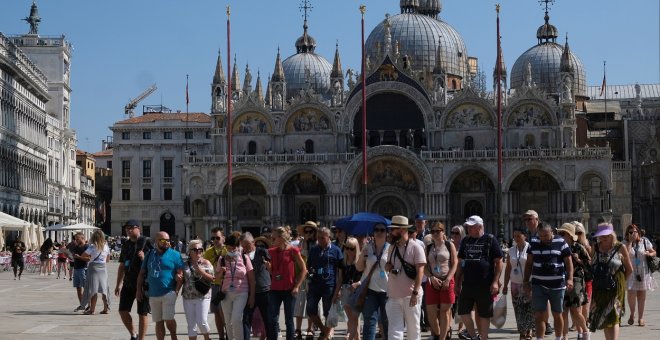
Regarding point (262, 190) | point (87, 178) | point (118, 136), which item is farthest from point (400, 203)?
point (87, 178)

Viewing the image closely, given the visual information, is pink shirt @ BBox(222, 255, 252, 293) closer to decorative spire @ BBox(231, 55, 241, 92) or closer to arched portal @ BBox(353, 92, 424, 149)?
arched portal @ BBox(353, 92, 424, 149)

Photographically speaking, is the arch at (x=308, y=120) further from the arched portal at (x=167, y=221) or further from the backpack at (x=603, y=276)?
the backpack at (x=603, y=276)

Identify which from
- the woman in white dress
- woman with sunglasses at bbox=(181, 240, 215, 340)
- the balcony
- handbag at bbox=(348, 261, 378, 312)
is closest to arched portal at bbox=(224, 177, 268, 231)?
the balcony

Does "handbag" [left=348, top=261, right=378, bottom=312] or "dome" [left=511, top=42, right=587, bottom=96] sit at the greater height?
"dome" [left=511, top=42, right=587, bottom=96]

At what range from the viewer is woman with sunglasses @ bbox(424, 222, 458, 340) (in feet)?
60.4

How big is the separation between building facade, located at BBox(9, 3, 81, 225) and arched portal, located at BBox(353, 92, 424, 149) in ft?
76.7

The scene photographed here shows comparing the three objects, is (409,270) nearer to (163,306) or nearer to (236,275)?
(236,275)

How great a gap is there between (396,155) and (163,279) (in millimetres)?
60654

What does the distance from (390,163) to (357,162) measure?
7.83 feet

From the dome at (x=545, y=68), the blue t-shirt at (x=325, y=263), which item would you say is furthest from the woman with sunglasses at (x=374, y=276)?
the dome at (x=545, y=68)

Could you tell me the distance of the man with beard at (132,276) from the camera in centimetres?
1967

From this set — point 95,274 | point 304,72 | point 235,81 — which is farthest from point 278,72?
point 95,274

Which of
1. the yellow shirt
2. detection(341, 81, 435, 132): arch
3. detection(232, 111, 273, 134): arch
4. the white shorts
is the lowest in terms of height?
the white shorts

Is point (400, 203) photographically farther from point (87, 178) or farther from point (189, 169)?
point (87, 178)
